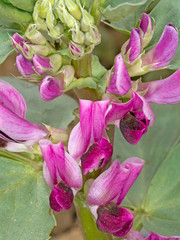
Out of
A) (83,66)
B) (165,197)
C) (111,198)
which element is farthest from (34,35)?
(165,197)

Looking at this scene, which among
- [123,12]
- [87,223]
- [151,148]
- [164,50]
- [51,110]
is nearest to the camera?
[123,12]

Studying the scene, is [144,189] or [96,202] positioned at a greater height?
[96,202]

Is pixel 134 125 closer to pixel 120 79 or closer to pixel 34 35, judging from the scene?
pixel 120 79

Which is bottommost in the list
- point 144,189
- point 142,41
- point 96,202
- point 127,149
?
point 144,189

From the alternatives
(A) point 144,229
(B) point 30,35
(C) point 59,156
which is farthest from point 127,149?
(B) point 30,35

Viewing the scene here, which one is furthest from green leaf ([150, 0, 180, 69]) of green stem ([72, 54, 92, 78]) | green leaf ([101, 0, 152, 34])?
green stem ([72, 54, 92, 78])

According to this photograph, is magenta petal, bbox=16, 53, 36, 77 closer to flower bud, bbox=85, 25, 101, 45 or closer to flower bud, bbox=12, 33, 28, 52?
flower bud, bbox=12, 33, 28, 52

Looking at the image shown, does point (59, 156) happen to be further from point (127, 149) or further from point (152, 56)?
point (127, 149)

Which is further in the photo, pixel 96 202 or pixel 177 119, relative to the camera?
pixel 177 119
